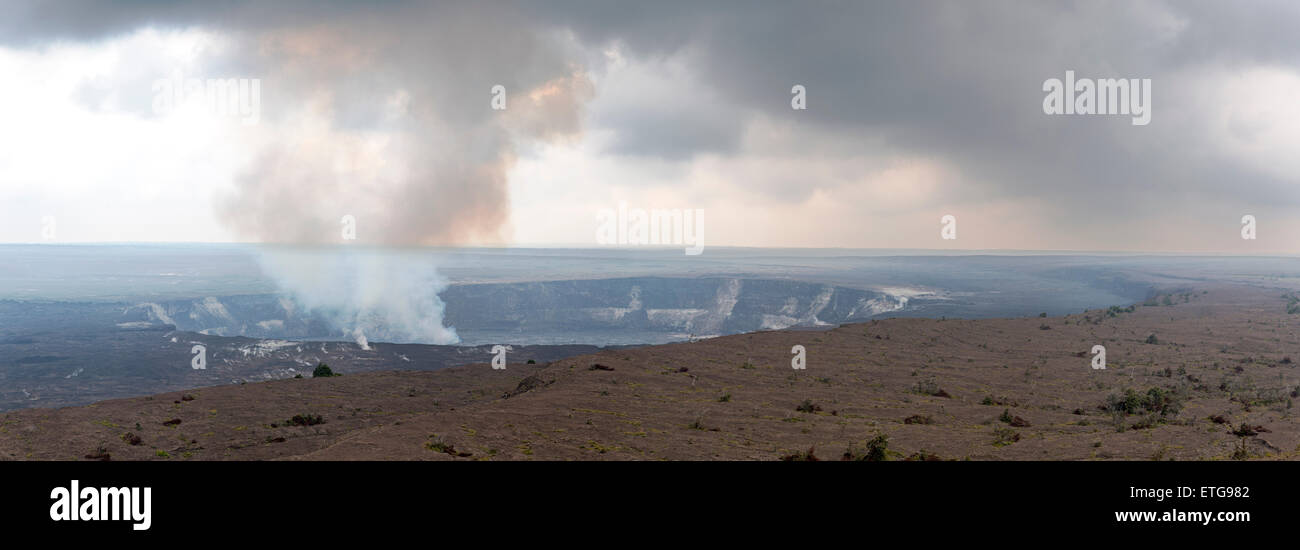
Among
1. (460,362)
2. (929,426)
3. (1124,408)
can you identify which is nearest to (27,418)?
(929,426)

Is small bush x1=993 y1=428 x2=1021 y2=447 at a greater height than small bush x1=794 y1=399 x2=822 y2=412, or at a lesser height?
greater

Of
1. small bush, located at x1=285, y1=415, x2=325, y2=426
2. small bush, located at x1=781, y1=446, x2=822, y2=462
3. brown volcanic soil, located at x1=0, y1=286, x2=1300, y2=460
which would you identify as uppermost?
small bush, located at x1=781, y1=446, x2=822, y2=462

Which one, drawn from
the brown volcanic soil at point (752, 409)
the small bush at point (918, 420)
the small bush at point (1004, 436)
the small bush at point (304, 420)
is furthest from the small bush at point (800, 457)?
the small bush at point (304, 420)

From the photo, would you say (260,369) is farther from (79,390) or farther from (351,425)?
(351,425)

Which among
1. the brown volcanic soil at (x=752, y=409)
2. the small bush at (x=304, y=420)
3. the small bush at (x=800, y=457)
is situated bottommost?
the small bush at (x=304, y=420)

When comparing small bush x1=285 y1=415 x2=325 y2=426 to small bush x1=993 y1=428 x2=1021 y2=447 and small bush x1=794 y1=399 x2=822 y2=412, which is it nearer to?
small bush x1=794 y1=399 x2=822 y2=412

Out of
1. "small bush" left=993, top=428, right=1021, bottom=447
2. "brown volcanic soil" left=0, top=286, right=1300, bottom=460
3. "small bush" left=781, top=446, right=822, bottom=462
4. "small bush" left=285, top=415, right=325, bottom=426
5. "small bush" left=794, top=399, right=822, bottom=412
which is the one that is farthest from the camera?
"small bush" left=285, top=415, right=325, bottom=426

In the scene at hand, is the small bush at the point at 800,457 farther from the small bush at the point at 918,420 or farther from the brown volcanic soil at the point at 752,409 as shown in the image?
the small bush at the point at 918,420

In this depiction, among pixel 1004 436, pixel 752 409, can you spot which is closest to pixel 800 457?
pixel 1004 436

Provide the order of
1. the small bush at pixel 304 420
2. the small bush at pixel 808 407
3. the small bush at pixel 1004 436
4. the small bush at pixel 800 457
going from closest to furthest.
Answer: the small bush at pixel 800 457 < the small bush at pixel 1004 436 < the small bush at pixel 808 407 < the small bush at pixel 304 420

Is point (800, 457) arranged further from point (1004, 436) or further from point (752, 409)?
point (752, 409)

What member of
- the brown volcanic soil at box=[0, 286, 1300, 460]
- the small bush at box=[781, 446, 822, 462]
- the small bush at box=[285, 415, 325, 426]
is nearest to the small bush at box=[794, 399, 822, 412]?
the brown volcanic soil at box=[0, 286, 1300, 460]
